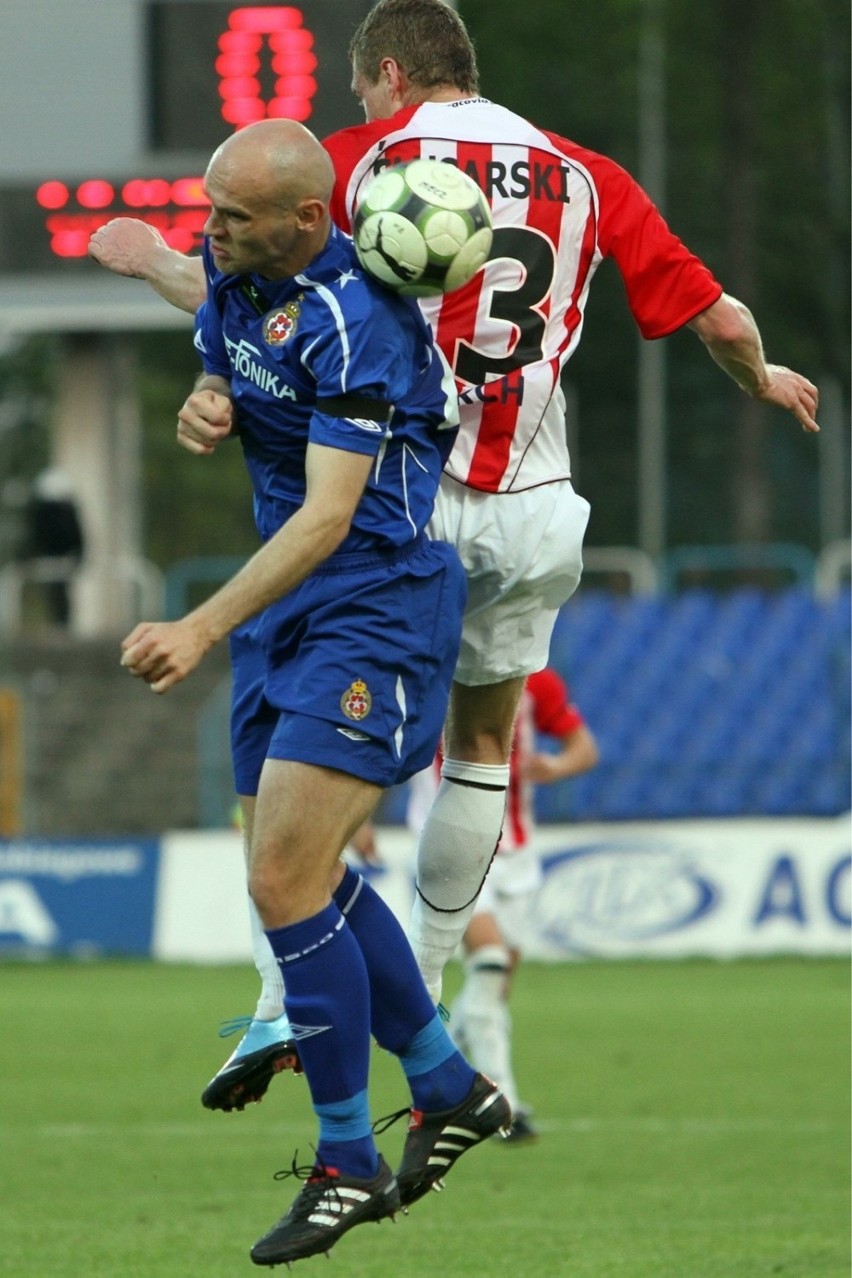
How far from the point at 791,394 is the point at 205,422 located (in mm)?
1595

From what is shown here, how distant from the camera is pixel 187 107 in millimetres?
16047

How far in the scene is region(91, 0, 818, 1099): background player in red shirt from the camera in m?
6.17

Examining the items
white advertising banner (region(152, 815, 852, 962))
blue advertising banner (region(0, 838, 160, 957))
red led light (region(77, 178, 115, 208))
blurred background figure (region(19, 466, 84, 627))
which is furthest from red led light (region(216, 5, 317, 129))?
blurred background figure (region(19, 466, 84, 627))

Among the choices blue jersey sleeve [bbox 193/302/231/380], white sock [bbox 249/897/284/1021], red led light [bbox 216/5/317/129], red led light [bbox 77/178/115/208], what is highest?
red led light [bbox 216/5/317/129]

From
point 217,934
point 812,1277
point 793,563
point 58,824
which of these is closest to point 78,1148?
point 812,1277

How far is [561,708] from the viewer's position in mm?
11305

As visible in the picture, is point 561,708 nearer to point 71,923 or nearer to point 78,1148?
point 78,1148

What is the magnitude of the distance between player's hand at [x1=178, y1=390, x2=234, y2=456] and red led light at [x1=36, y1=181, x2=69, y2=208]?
36.3 feet

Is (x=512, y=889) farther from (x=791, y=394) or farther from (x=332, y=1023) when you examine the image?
(x=332, y=1023)

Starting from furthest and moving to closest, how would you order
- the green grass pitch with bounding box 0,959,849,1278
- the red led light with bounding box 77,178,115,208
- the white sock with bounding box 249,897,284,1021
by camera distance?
the red led light with bounding box 77,178,115,208
the green grass pitch with bounding box 0,959,849,1278
the white sock with bounding box 249,897,284,1021

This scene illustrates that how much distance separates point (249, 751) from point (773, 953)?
11.2 metres

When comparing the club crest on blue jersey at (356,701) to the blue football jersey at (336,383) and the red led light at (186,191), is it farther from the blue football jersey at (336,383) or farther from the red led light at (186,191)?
the red led light at (186,191)

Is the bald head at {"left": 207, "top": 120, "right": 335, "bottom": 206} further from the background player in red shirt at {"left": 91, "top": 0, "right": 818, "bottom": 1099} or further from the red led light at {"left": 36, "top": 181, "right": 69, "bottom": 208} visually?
the red led light at {"left": 36, "top": 181, "right": 69, "bottom": 208}

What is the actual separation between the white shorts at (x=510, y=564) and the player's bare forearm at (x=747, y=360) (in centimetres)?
55
